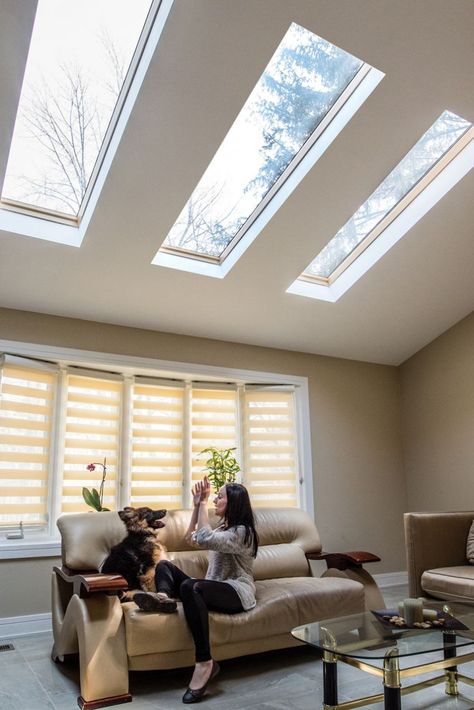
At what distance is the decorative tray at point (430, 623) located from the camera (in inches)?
105

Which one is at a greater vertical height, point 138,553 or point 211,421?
point 211,421

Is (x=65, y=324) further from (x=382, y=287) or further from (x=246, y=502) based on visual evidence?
(x=382, y=287)

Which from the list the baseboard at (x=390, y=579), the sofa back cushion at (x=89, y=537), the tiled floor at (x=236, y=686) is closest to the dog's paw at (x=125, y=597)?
the sofa back cushion at (x=89, y=537)

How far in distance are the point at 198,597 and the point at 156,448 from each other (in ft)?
6.75

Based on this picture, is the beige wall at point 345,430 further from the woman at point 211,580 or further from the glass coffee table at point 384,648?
the glass coffee table at point 384,648

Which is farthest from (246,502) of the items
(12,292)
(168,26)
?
(168,26)

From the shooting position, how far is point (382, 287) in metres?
4.93

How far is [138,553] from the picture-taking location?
3.46 metres

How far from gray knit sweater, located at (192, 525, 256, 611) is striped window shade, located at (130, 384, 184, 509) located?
1.56 metres

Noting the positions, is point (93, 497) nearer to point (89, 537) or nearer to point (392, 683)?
point (89, 537)

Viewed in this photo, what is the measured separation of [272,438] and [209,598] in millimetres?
2484

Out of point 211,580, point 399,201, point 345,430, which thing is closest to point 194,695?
point 211,580

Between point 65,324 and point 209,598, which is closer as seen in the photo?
point 209,598

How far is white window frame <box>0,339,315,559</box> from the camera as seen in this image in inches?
165
